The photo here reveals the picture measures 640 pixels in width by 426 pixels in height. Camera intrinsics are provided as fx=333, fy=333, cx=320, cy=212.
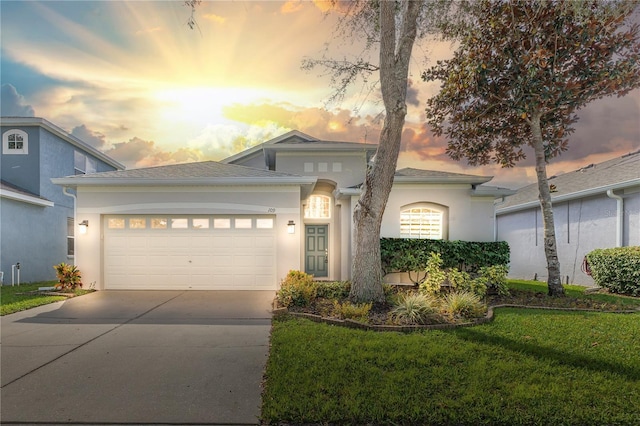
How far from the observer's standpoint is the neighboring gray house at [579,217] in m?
11.0

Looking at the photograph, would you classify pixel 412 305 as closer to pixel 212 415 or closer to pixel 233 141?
pixel 212 415

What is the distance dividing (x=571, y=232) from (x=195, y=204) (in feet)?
46.5

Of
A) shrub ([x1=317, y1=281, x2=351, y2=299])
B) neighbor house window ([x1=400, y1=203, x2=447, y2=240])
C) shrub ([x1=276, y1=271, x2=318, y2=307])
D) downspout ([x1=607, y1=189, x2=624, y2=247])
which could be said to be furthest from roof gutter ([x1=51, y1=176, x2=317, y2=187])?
downspout ([x1=607, y1=189, x2=624, y2=247])

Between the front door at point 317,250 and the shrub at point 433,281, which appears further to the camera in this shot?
the front door at point 317,250

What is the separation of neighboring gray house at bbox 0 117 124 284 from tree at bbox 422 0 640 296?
14.6 m

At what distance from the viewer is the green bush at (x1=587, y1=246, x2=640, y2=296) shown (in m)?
9.38

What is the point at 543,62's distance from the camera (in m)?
8.30

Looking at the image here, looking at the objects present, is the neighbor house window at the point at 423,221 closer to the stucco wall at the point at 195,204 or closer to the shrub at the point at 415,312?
the stucco wall at the point at 195,204

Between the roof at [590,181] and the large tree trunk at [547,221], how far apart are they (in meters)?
0.66

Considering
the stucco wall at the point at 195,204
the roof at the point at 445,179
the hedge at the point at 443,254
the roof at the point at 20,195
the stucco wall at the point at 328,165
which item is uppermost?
the stucco wall at the point at 328,165

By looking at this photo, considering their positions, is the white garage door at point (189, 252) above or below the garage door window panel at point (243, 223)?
below

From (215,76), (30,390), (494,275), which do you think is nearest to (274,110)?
(215,76)

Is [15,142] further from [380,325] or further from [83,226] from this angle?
[380,325]

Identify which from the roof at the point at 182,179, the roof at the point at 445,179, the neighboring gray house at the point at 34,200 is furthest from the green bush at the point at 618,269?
the neighboring gray house at the point at 34,200
